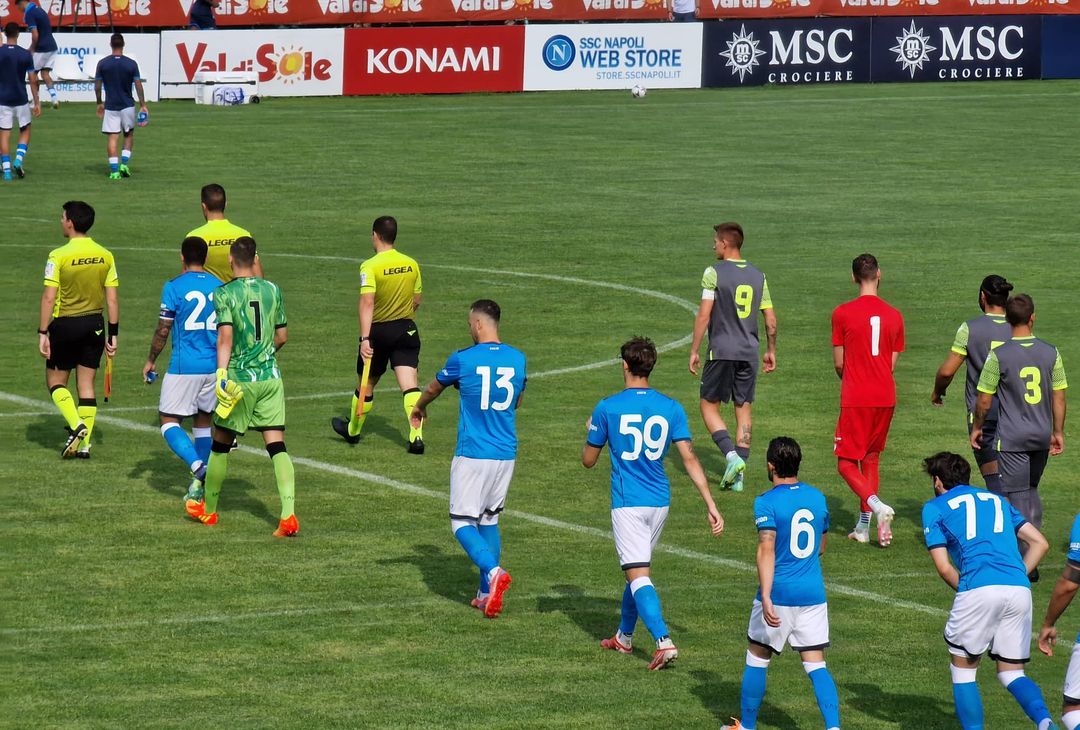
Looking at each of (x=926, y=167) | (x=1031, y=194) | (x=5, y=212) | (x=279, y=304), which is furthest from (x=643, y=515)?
(x=926, y=167)

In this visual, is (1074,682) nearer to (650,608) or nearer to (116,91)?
(650,608)

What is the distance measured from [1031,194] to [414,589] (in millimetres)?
24046

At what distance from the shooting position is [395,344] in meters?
18.0

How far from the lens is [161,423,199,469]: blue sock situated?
51.7 feet

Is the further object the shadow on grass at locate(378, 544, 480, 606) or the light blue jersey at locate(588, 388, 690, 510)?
the shadow on grass at locate(378, 544, 480, 606)

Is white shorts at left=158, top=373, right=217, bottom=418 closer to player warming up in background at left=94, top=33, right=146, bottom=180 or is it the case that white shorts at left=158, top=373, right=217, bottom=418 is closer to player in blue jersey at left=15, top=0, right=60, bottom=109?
player warming up in background at left=94, top=33, right=146, bottom=180

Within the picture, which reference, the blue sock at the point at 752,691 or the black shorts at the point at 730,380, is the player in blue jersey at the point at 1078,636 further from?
the black shorts at the point at 730,380

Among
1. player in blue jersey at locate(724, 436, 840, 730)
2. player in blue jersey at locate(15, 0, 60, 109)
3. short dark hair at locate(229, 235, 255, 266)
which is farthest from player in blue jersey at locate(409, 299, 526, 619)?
player in blue jersey at locate(15, 0, 60, 109)

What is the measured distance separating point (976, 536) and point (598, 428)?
2.62m

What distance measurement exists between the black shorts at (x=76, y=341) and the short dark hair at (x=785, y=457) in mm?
8751

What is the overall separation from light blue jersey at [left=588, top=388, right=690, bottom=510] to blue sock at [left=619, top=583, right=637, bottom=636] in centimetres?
65

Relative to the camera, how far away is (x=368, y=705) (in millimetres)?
11102

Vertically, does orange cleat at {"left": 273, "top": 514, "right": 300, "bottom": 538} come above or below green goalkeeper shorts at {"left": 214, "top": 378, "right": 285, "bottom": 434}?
below

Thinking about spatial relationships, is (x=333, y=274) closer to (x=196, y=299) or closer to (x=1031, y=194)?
(x=196, y=299)
